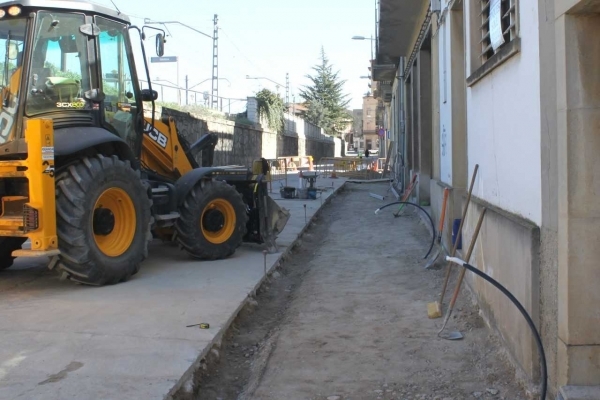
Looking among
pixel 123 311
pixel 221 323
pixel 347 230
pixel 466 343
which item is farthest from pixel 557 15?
pixel 347 230

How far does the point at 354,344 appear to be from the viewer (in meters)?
5.38

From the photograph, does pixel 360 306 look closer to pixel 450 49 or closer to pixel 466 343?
pixel 466 343

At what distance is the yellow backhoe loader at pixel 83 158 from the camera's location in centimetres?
617

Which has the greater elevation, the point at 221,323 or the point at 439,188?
the point at 439,188

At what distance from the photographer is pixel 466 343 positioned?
17.4ft

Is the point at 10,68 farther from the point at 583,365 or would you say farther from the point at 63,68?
the point at 583,365

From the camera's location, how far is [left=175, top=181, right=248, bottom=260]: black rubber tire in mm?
8305

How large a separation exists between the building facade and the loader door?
411 centimetres

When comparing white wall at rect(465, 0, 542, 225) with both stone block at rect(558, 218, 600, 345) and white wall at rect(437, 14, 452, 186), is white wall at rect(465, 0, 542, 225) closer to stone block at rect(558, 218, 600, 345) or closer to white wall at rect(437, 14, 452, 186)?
stone block at rect(558, 218, 600, 345)

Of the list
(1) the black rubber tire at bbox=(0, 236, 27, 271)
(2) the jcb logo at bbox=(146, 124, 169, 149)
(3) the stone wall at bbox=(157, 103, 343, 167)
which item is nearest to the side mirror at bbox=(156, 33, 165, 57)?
(2) the jcb logo at bbox=(146, 124, 169, 149)

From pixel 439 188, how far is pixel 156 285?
4.99 meters

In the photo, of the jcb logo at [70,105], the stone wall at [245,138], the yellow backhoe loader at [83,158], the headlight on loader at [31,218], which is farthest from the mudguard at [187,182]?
the stone wall at [245,138]

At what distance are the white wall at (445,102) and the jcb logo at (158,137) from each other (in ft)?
13.1

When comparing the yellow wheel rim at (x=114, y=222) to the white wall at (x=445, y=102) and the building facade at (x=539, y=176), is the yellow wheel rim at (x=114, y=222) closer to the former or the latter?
the building facade at (x=539, y=176)
